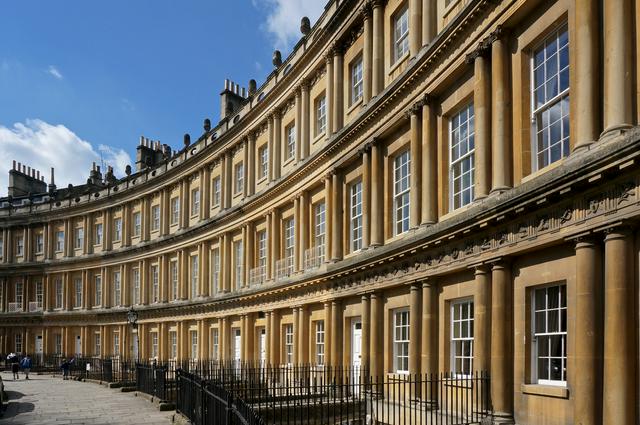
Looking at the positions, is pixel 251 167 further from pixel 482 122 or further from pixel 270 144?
pixel 482 122

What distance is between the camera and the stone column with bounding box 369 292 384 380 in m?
16.9

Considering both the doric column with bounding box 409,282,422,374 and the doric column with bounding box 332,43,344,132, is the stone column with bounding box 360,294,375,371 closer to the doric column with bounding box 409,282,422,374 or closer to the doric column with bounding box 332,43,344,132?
the doric column with bounding box 409,282,422,374

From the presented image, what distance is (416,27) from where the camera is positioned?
15.8m

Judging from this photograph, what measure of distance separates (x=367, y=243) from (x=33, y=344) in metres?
38.2

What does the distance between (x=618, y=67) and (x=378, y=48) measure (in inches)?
375

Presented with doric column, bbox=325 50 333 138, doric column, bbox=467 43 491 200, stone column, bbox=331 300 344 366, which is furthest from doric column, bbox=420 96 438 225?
doric column, bbox=325 50 333 138

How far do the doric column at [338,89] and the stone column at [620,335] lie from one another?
1248 cm

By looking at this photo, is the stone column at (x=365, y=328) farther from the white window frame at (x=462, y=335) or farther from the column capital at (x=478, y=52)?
the column capital at (x=478, y=52)

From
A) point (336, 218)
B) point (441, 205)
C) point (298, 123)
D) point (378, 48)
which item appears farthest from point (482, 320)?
point (298, 123)

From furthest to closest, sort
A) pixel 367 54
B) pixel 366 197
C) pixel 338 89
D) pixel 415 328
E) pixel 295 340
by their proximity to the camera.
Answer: pixel 295 340 < pixel 338 89 < pixel 367 54 < pixel 366 197 < pixel 415 328

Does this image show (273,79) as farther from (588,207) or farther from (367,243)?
(588,207)

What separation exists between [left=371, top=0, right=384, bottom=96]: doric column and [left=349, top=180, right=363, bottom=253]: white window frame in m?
3.01

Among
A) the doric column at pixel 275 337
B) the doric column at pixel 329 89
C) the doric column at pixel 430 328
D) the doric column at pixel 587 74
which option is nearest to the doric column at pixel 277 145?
the doric column at pixel 329 89

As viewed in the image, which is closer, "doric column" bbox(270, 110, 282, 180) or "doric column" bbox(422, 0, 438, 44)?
"doric column" bbox(422, 0, 438, 44)
